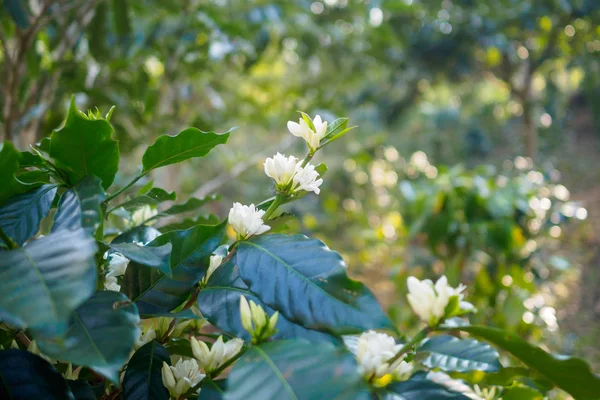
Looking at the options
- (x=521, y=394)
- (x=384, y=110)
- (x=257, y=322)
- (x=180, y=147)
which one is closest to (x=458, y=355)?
(x=521, y=394)

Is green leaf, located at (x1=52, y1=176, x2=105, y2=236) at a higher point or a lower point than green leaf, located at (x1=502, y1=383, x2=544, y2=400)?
higher

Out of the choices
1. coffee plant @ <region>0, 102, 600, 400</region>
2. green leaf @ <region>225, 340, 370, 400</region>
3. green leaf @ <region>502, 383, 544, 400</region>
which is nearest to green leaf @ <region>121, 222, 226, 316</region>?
coffee plant @ <region>0, 102, 600, 400</region>

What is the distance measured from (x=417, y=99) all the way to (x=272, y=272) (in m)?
3.48

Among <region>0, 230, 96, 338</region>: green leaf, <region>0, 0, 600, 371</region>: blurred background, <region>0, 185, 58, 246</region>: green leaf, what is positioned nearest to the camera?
<region>0, 230, 96, 338</region>: green leaf

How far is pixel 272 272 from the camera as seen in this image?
1.10 ft

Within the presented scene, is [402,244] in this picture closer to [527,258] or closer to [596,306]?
[527,258]

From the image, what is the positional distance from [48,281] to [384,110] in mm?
3592

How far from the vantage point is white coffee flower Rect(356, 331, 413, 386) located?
31cm

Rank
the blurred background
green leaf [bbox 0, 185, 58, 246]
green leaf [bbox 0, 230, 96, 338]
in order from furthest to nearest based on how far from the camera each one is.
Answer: the blurred background, green leaf [bbox 0, 185, 58, 246], green leaf [bbox 0, 230, 96, 338]

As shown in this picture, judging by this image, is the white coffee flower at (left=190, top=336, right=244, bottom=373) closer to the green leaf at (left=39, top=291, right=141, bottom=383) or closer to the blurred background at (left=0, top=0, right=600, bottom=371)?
the green leaf at (left=39, top=291, right=141, bottom=383)

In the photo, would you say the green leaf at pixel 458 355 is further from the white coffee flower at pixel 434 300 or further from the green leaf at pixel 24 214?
the green leaf at pixel 24 214

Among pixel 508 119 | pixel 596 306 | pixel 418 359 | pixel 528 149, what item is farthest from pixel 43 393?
pixel 508 119

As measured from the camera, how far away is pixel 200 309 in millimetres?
333

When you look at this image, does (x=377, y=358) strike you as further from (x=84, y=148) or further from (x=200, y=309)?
(x=84, y=148)
